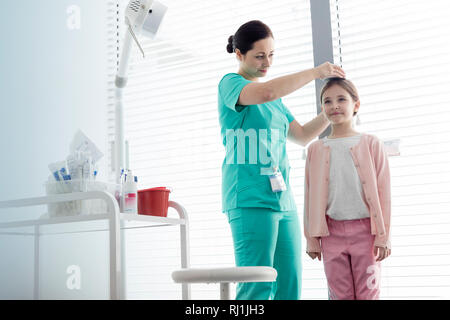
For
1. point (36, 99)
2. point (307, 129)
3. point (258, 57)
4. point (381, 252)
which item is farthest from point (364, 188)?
point (36, 99)

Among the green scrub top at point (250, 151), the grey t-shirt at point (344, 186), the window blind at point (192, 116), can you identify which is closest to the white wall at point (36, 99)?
the window blind at point (192, 116)

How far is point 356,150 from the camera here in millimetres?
1737

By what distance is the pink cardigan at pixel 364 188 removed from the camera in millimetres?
1638

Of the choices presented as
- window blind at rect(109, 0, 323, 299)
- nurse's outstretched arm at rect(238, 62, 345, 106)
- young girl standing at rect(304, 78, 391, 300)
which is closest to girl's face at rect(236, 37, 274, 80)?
nurse's outstretched arm at rect(238, 62, 345, 106)

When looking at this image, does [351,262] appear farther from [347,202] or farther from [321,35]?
[321,35]

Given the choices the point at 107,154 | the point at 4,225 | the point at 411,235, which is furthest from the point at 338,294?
the point at 107,154

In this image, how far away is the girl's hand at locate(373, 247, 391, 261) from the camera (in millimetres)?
1622

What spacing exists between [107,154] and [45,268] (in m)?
0.82

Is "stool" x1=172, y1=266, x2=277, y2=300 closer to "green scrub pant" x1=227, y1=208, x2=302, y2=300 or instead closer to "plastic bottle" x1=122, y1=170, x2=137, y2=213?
"green scrub pant" x1=227, y1=208, x2=302, y2=300

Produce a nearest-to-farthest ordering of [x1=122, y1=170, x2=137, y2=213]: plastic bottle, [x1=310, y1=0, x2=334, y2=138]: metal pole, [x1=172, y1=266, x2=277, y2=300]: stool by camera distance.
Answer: [x1=172, y1=266, x2=277, y2=300]: stool, [x1=122, y1=170, x2=137, y2=213]: plastic bottle, [x1=310, y1=0, x2=334, y2=138]: metal pole

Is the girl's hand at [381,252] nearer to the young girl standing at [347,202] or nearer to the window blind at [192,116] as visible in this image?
the young girl standing at [347,202]

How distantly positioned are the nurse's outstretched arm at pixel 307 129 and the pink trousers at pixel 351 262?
0.40 meters

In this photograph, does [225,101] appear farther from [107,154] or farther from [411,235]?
[107,154]

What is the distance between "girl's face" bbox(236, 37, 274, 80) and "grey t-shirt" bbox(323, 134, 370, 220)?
0.39 meters
